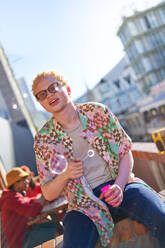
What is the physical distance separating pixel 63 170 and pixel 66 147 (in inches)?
7.0

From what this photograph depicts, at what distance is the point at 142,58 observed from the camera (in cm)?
3975

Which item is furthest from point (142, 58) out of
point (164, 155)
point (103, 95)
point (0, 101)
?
point (164, 155)

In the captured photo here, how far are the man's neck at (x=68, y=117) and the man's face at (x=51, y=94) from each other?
0.11ft

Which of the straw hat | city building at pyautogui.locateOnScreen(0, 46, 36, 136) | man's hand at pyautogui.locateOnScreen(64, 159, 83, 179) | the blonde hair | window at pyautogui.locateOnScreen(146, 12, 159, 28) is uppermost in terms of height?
window at pyautogui.locateOnScreen(146, 12, 159, 28)

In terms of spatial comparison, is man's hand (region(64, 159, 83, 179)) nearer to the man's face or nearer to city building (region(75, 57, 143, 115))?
the man's face

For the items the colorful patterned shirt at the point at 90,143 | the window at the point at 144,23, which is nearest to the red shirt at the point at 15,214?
the colorful patterned shirt at the point at 90,143

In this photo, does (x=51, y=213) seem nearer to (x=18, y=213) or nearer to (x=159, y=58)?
(x=18, y=213)

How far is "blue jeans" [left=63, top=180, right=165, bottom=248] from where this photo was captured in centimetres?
108

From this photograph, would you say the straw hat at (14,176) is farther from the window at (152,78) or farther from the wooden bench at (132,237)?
the window at (152,78)

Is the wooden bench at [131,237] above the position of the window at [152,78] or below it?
below

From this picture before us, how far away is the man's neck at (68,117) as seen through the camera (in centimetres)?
137

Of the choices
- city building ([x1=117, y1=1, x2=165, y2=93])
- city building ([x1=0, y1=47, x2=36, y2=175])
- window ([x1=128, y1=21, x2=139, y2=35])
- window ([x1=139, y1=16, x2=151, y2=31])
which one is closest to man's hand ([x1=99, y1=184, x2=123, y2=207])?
city building ([x1=0, y1=47, x2=36, y2=175])

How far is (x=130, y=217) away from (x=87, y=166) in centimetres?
34

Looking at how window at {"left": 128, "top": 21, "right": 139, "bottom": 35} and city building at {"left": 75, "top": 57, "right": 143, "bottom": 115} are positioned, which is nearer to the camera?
window at {"left": 128, "top": 21, "right": 139, "bottom": 35}
